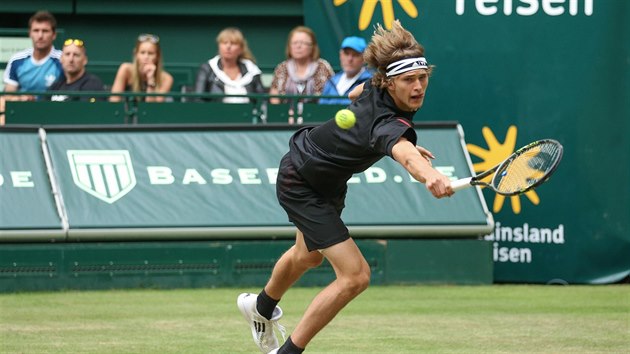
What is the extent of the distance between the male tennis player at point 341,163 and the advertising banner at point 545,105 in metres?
4.97

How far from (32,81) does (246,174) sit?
2.49 meters

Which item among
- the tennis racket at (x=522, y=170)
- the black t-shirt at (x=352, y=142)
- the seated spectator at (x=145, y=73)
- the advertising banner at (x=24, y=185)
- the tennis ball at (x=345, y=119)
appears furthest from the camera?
the seated spectator at (x=145, y=73)

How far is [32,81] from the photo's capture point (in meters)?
12.1

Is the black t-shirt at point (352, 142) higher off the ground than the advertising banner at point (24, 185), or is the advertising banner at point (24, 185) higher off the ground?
the black t-shirt at point (352, 142)

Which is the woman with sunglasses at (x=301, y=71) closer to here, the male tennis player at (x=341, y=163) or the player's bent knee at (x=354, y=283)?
the male tennis player at (x=341, y=163)

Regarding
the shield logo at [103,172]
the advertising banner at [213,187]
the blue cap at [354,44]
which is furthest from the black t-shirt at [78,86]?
the blue cap at [354,44]

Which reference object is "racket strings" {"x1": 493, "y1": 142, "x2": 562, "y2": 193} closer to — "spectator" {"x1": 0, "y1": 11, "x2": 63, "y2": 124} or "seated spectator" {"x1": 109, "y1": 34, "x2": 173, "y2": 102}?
"seated spectator" {"x1": 109, "y1": 34, "x2": 173, "y2": 102}

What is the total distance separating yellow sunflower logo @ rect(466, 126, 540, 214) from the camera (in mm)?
11914

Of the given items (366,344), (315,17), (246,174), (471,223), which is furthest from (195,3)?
(366,344)

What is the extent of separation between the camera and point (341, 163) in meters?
6.83

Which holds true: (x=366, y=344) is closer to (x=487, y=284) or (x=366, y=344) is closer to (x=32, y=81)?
(x=487, y=284)

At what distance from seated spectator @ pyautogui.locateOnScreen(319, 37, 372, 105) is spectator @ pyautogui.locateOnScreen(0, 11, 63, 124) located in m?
2.65

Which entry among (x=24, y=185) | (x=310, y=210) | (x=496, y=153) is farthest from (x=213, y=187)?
(x=310, y=210)

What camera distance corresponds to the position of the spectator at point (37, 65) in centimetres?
1202
